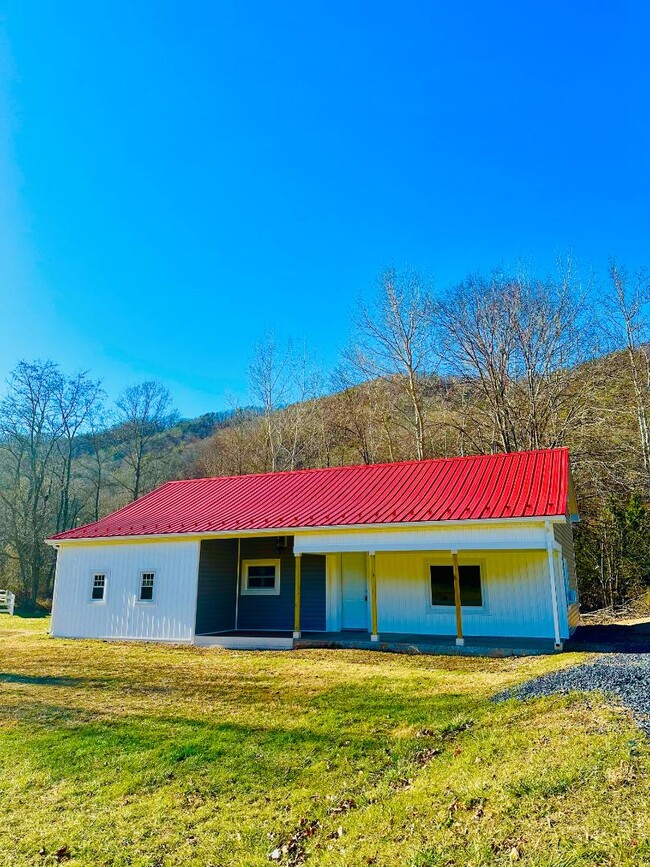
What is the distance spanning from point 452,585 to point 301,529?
3.95 m

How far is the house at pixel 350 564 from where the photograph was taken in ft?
41.0

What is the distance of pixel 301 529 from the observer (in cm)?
1379

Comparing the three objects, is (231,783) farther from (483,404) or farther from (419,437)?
(483,404)

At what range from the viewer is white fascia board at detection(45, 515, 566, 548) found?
11.9 meters

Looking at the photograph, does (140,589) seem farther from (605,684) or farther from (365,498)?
(605,684)

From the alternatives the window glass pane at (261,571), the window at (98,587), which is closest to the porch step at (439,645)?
the window glass pane at (261,571)

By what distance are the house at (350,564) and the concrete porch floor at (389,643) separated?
0.13 ft

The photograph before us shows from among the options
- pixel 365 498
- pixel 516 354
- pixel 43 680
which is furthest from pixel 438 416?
pixel 43 680

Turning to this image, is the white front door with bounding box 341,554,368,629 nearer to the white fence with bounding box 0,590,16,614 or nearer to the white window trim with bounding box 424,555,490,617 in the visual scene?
the white window trim with bounding box 424,555,490,617

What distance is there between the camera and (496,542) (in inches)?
475

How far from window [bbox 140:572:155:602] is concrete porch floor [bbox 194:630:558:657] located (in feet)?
6.57

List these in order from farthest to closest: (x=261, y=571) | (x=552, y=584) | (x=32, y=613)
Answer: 1. (x=32, y=613)
2. (x=261, y=571)
3. (x=552, y=584)

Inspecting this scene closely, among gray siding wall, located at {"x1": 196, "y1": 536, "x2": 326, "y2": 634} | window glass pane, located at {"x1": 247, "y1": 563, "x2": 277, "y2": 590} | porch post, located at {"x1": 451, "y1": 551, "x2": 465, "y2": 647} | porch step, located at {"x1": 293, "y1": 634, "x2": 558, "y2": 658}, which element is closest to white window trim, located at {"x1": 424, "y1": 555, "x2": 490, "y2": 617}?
porch step, located at {"x1": 293, "y1": 634, "x2": 558, "y2": 658}

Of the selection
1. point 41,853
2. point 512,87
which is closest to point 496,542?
point 41,853
